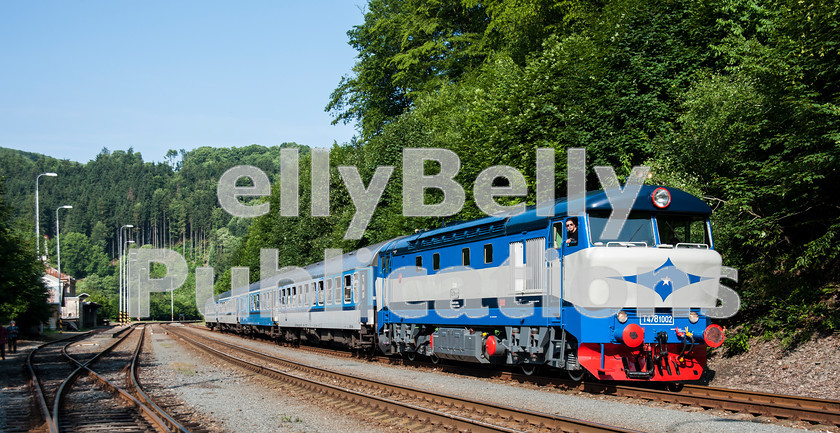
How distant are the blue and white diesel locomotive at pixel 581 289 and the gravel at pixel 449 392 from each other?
0.76 meters

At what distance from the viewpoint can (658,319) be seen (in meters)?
13.3

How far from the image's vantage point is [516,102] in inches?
1110

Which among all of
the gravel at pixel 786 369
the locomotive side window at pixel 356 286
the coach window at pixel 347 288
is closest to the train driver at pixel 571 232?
the gravel at pixel 786 369

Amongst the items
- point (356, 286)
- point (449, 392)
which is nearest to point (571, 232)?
point (449, 392)

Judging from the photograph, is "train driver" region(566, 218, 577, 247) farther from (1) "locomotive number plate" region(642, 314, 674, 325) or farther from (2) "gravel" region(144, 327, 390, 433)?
(2) "gravel" region(144, 327, 390, 433)

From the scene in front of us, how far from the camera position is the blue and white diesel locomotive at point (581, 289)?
518 inches

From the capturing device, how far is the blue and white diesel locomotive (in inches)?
518

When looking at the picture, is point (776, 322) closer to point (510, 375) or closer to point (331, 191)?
point (510, 375)

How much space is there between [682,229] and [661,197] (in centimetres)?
89

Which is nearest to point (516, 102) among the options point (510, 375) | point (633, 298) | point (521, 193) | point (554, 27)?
point (521, 193)

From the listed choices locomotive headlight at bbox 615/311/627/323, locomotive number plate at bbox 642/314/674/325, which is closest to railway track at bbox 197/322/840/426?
locomotive number plate at bbox 642/314/674/325

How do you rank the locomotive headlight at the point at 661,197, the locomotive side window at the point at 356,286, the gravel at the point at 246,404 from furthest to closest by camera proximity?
the locomotive side window at the point at 356,286 → the locomotive headlight at the point at 661,197 → the gravel at the point at 246,404

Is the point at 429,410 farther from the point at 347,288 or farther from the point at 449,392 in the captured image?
the point at 347,288

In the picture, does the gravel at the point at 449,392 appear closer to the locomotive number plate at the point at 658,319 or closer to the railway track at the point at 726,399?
the railway track at the point at 726,399
